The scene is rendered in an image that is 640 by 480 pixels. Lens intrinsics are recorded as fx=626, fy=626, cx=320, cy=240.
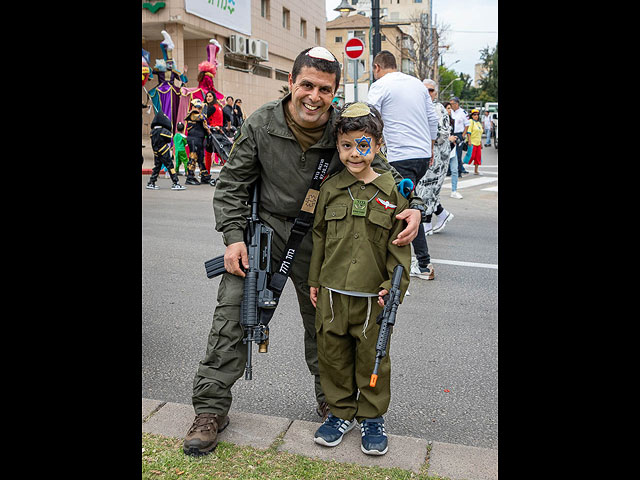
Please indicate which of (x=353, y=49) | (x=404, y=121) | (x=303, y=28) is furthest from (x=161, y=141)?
(x=303, y=28)

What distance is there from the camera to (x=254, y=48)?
30312mm

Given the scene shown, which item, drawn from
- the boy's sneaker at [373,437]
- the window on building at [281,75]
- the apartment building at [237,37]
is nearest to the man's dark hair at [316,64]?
the boy's sneaker at [373,437]

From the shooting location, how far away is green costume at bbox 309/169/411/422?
282cm

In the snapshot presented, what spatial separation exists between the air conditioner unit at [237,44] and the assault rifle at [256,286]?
2752 cm

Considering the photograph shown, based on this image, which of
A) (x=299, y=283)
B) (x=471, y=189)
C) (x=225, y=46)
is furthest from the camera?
(x=225, y=46)

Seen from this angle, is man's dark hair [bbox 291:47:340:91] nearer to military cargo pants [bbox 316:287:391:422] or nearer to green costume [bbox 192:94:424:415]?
green costume [bbox 192:94:424:415]

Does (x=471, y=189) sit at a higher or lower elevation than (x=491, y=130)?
lower

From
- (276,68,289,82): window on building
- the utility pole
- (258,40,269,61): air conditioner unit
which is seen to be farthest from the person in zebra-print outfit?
(276,68,289,82): window on building

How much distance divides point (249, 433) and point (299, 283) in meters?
0.76

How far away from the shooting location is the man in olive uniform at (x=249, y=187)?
289 cm

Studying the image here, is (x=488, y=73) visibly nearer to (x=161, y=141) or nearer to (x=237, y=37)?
(x=237, y=37)
